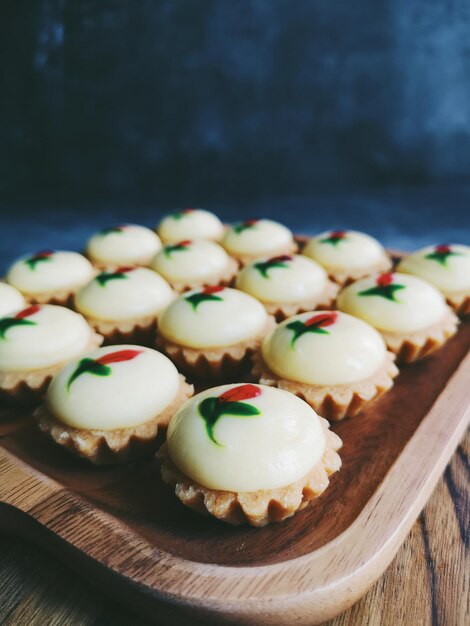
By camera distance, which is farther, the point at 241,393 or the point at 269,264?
the point at 269,264

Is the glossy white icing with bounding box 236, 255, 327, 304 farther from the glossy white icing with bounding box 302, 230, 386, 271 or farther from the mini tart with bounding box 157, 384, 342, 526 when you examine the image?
the mini tart with bounding box 157, 384, 342, 526

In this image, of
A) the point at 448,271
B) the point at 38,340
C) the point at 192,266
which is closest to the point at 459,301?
the point at 448,271

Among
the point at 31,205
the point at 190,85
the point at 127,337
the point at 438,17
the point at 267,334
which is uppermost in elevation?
the point at 438,17

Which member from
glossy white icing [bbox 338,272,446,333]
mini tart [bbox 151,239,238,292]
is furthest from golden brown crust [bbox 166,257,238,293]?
glossy white icing [bbox 338,272,446,333]

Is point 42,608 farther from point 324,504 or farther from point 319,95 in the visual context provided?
point 319,95

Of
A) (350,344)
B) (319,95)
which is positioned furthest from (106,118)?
(350,344)

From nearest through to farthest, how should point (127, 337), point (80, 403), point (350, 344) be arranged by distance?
point (80, 403) < point (350, 344) < point (127, 337)

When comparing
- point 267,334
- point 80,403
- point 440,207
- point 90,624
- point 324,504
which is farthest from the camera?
point 440,207

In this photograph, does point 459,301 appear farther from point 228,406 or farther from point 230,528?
point 230,528
